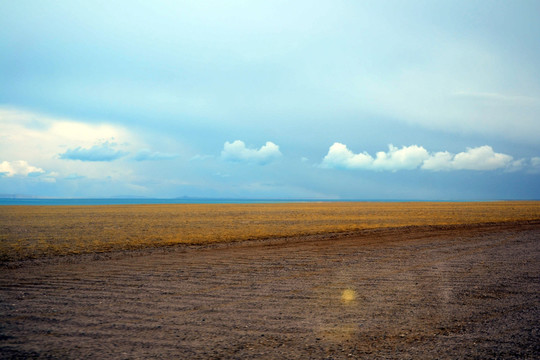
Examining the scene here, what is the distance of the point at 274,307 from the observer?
8086 mm

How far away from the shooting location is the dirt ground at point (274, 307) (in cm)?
591

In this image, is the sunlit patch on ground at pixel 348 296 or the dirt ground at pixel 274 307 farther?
the sunlit patch on ground at pixel 348 296

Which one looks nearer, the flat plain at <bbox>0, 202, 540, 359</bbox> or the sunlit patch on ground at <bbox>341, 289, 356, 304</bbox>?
the flat plain at <bbox>0, 202, 540, 359</bbox>

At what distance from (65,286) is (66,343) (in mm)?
4610

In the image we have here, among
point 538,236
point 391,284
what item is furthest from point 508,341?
point 538,236

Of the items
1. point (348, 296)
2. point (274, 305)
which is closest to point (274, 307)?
point (274, 305)

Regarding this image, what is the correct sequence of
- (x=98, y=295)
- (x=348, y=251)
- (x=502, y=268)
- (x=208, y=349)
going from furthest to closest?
(x=348, y=251) < (x=502, y=268) < (x=98, y=295) < (x=208, y=349)

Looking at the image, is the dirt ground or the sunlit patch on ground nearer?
the dirt ground

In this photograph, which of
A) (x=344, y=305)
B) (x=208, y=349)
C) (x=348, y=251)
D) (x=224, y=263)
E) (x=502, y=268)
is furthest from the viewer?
(x=348, y=251)

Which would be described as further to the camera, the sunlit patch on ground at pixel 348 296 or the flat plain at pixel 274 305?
the sunlit patch on ground at pixel 348 296

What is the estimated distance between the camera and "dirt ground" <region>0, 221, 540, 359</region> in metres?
5.91

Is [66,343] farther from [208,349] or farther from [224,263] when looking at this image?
[224,263]

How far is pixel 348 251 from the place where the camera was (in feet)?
55.1

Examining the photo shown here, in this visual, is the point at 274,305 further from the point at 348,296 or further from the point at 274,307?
the point at 348,296
